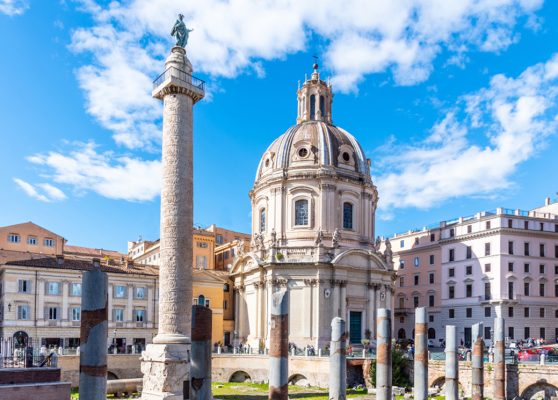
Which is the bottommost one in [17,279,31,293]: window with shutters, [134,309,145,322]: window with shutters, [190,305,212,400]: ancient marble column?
[134,309,145,322]: window with shutters

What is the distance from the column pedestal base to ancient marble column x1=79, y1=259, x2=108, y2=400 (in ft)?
47.0

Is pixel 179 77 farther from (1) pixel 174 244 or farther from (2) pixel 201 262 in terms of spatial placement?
(2) pixel 201 262

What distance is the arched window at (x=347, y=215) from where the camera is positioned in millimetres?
48531

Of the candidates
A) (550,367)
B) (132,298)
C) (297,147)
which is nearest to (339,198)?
(297,147)

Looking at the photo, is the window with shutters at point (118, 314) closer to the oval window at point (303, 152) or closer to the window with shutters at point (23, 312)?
the window with shutters at point (23, 312)

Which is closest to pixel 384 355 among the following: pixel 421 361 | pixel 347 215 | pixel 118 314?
pixel 421 361

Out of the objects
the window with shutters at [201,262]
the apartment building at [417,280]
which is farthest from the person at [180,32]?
the apartment building at [417,280]

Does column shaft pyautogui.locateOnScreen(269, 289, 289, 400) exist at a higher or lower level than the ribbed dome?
lower

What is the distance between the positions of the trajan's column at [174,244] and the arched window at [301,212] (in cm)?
2035

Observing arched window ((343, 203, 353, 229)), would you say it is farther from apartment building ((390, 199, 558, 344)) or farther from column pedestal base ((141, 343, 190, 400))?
column pedestal base ((141, 343, 190, 400))

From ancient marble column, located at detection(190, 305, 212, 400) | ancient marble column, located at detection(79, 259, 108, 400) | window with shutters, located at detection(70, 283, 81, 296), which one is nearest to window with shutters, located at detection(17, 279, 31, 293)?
window with shutters, located at detection(70, 283, 81, 296)

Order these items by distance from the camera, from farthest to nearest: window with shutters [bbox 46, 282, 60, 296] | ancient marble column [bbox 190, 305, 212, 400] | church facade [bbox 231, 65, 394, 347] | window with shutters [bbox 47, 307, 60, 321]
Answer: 1. church facade [bbox 231, 65, 394, 347]
2. window with shutters [bbox 46, 282, 60, 296]
3. window with shutters [bbox 47, 307, 60, 321]
4. ancient marble column [bbox 190, 305, 212, 400]

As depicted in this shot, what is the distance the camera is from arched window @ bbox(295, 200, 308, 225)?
47.9 m

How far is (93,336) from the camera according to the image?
12492 millimetres
